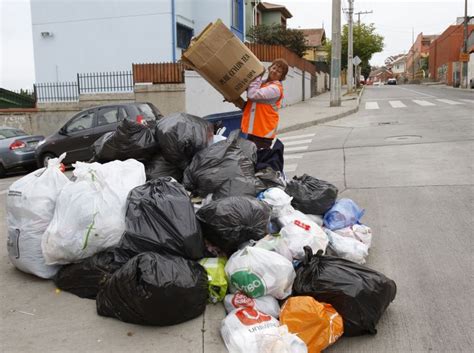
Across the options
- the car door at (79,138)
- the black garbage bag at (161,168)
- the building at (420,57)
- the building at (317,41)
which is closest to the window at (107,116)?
the car door at (79,138)

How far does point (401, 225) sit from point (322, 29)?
6320 centimetres

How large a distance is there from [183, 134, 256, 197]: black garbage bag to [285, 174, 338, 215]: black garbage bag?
0.43 metres

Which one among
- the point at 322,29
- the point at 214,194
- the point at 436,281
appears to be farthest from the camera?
the point at 322,29

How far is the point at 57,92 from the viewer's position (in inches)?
744

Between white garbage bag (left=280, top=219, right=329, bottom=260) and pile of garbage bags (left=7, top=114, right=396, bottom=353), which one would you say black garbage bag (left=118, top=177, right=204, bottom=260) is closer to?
pile of garbage bags (left=7, top=114, right=396, bottom=353)

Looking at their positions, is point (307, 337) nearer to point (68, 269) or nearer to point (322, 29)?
point (68, 269)

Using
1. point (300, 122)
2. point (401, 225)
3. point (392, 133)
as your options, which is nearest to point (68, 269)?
point (401, 225)

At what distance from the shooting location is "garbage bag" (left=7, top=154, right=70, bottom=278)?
12.4ft

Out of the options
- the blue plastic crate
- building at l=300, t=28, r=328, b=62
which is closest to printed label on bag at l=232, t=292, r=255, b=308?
the blue plastic crate

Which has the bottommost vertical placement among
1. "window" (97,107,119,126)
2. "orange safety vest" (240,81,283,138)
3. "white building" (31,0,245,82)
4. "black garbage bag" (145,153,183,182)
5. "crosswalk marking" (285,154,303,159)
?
"crosswalk marking" (285,154,303,159)

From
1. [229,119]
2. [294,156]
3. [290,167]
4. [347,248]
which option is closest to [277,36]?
[294,156]

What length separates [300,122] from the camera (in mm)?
15562

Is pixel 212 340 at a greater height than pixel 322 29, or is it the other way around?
pixel 322 29

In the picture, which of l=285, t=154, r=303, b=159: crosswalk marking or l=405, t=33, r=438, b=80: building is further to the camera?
l=405, t=33, r=438, b=80: building
